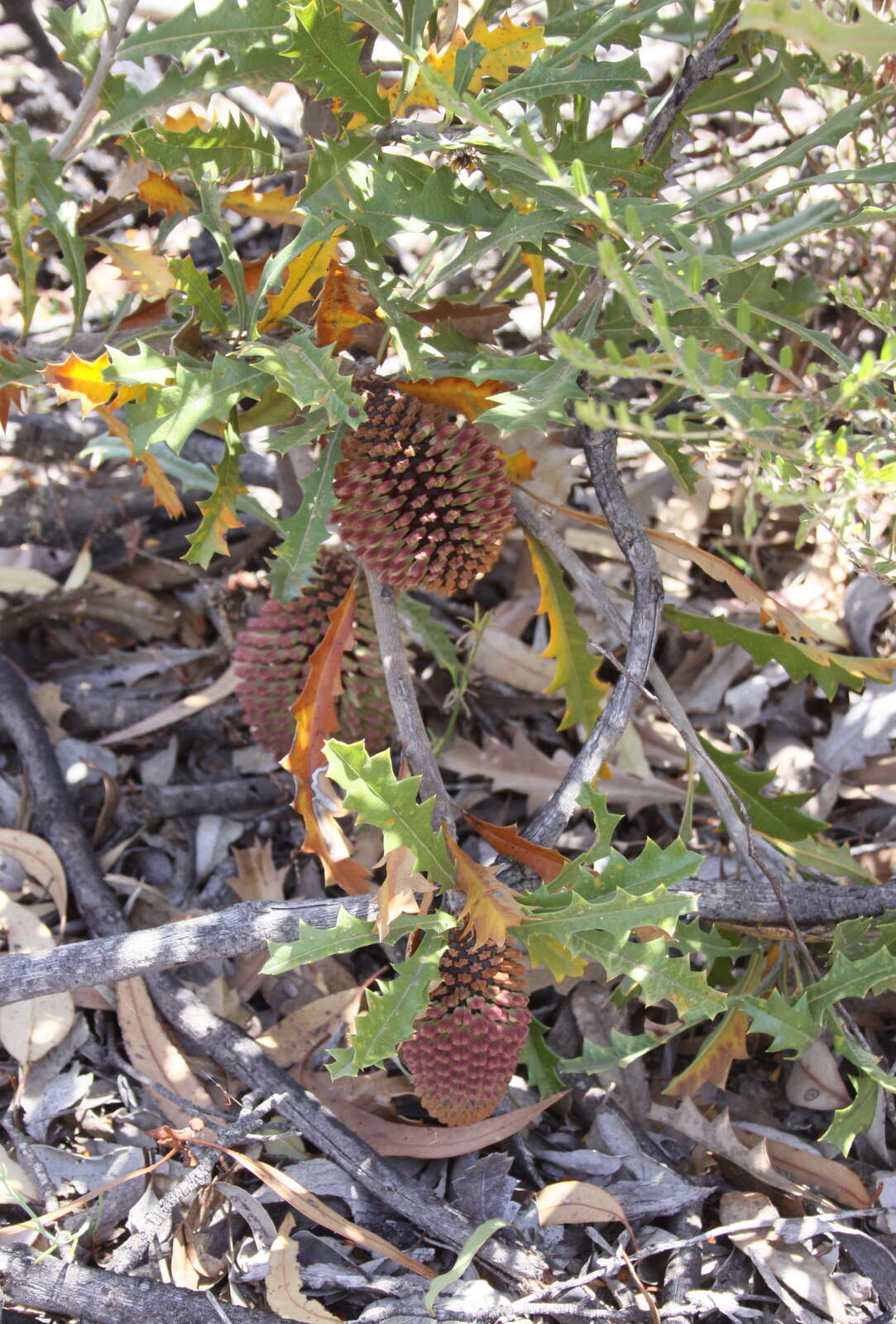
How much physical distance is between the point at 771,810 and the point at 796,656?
265 mm

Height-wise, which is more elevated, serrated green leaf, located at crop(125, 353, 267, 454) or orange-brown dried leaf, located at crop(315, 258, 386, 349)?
orange-brown dried leaf, located at crop(315, 258, 386, 349)

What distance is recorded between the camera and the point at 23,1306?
1.26 m

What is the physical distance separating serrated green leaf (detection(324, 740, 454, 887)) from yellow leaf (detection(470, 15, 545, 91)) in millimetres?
866

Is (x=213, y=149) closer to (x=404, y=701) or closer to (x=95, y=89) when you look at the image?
(x=95, y=89)

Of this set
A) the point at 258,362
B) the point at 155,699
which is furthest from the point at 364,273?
the point at 155,699

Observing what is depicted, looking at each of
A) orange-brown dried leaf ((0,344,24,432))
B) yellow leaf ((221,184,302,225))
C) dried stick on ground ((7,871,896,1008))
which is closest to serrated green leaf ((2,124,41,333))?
orange-brown dried leaf ((0,344,24,432))

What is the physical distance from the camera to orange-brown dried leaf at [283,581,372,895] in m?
1.44

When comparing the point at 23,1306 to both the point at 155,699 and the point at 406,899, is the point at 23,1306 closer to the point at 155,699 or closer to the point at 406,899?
the point at 406,899

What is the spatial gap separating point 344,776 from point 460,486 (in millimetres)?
461

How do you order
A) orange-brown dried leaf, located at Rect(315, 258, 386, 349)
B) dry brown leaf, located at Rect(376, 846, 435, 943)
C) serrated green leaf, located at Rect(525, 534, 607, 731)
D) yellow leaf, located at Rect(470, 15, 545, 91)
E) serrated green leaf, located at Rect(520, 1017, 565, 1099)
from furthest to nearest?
1. serrated green leaf, located at Rect(525, 534, 607, 731)
2. serrated green leaf, located at Rect(520, 1017, 565, 1099)
3. orange-brown dried leaf, located at Rect(315, 258, 386, 349)
4. yellow leaf, located at Rect(470, 15, 545, 91)
5. dry brown leaf, located at Rect(376, 846, 435, 943)

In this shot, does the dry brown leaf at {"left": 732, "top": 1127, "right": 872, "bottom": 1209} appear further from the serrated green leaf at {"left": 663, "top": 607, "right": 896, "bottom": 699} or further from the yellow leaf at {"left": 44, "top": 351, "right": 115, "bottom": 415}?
the yellow leaf at {"left": 44, "top": 351, "right": 115, "bottom": 415}

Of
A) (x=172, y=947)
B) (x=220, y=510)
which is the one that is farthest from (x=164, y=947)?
(x=220, y=510)

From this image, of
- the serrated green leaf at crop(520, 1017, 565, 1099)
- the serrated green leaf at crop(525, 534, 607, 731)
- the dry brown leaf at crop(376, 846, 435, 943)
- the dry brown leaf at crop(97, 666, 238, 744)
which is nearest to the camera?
the dry brown leaf at crop(376, 846, 435, 943)

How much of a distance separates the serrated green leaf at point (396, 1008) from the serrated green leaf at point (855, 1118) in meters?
0.59
